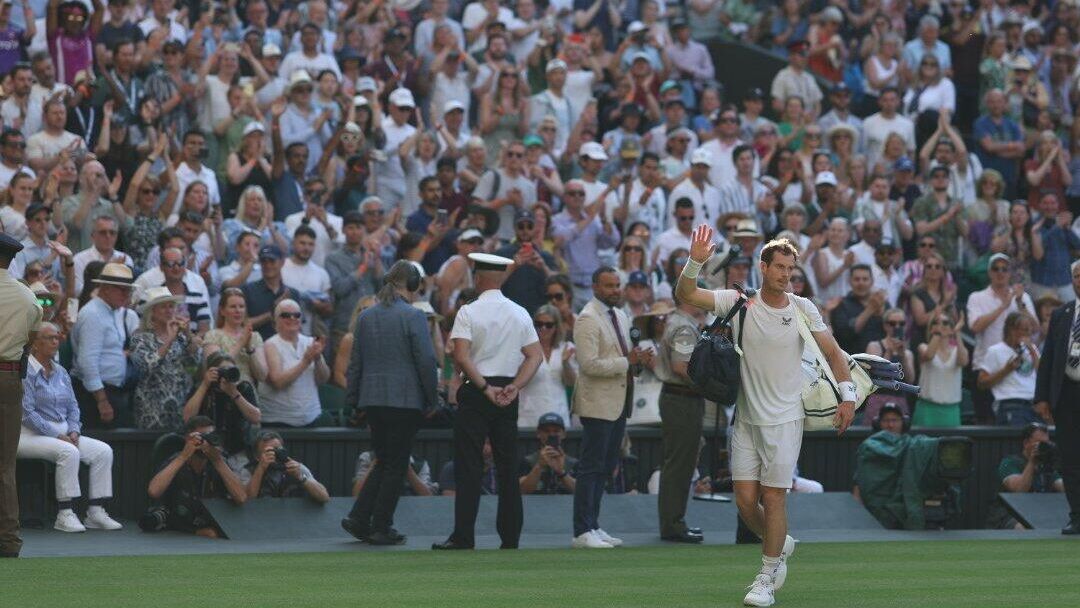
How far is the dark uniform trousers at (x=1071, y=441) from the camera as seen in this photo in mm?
14836

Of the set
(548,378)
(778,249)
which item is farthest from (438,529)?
(778,249)

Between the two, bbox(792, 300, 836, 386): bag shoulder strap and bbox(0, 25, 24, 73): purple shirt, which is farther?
bbox(0, 25, 24, 73): purple shirt

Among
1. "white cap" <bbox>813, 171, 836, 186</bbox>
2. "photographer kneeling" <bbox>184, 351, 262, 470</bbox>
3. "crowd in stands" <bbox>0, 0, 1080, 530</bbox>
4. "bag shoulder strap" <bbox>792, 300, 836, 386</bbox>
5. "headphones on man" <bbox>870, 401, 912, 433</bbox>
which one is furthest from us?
"white cap" <bbox>813, 171, 836, 186</bbox>

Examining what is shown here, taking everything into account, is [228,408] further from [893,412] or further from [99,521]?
[893,412]

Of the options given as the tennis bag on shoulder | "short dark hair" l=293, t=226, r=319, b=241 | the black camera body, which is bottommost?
the black camera body

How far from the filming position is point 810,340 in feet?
34.1

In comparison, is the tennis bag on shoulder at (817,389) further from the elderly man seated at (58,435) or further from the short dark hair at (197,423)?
the elderly man seated at (58,435)

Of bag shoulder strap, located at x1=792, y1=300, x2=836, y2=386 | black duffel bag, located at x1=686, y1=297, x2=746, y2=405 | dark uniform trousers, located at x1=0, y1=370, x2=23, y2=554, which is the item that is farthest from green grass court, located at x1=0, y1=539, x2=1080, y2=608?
bag shoulder strap, located at x1=792, y1=300, x2=836, y2=386

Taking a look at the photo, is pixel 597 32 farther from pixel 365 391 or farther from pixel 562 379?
pixel 365 391

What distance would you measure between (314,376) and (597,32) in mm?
9711

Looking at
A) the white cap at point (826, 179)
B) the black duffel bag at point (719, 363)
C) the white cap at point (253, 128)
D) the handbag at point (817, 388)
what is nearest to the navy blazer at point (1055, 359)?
the handbag at point (817, 388)

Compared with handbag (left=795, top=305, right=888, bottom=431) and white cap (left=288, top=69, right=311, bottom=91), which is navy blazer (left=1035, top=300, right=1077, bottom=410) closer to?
handbag (left=795, top=305, right=888, bottom=431)

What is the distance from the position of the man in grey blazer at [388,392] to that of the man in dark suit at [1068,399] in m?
5.08

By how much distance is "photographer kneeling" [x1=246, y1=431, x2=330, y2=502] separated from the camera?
14.0 meters
